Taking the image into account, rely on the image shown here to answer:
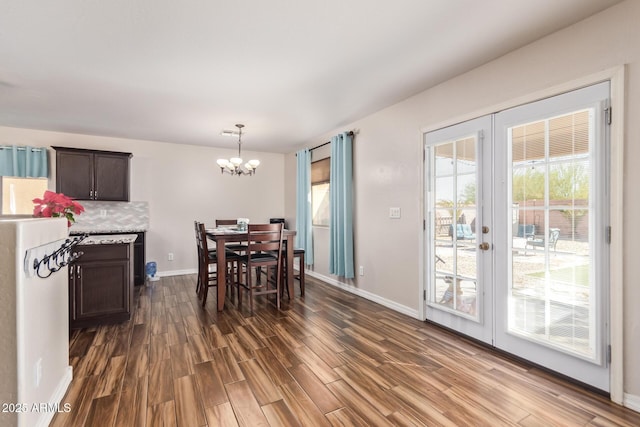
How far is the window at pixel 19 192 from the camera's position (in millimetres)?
4320

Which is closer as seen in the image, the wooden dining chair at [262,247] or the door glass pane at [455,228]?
the door glass pane at [455,228]

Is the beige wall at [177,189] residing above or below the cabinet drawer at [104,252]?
above

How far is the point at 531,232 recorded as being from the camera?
87.6 inches

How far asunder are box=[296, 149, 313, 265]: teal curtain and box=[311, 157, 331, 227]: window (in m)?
0.10

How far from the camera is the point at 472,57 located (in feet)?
7.81

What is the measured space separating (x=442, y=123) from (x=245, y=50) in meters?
1.93

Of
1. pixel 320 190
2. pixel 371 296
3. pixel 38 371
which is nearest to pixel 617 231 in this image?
pixel 371 296

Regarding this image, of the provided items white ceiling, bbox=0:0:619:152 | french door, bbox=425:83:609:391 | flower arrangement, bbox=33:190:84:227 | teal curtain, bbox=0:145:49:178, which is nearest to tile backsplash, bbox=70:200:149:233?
teal curtain, bbox=0:145:49:178

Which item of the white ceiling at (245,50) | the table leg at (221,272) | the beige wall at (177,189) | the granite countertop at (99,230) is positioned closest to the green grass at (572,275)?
the white ceiling at (245,50)

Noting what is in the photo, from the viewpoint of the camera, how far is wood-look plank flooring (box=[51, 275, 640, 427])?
164 centimetres

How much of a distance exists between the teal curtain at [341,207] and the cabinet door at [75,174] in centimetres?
375

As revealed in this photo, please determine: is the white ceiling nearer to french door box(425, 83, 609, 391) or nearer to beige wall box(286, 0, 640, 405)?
beige wall box(286, 0, 640, 405)

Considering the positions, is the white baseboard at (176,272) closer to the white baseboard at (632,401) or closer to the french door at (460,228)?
the french door at (460,228)

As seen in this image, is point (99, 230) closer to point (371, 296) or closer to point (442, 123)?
point (371, 296)
